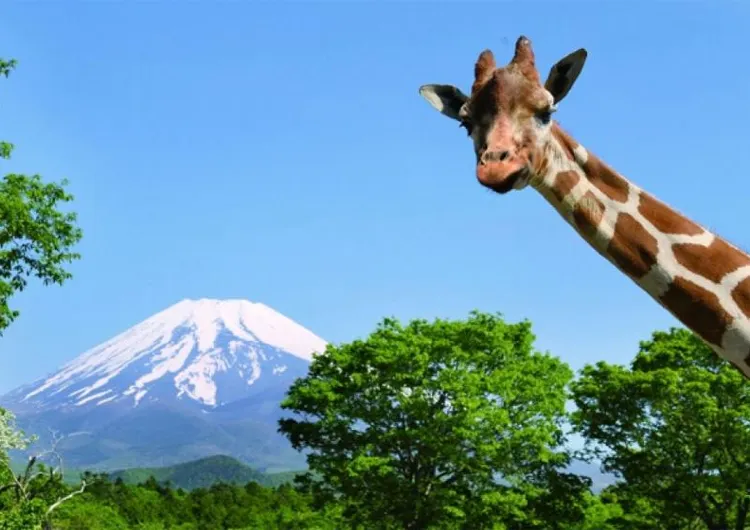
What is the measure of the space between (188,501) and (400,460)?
161ft

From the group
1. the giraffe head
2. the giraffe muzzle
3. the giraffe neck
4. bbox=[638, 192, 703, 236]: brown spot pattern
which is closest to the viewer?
the giraffe muzzle

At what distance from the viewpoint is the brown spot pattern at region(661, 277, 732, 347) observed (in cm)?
634

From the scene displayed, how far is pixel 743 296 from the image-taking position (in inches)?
251

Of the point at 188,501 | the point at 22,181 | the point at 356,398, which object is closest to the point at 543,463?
the point at 356,398

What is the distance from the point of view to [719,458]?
34.8 m

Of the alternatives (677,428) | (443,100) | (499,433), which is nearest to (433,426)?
(499,433)

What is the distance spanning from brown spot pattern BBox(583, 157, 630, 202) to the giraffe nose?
Answer: 1.08 m

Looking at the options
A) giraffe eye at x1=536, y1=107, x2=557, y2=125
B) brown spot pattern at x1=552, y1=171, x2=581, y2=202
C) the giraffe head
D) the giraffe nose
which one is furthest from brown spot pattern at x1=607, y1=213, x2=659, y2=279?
the giraffe nose

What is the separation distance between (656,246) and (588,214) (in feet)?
1.79

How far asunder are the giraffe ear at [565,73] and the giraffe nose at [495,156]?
2.74 feet

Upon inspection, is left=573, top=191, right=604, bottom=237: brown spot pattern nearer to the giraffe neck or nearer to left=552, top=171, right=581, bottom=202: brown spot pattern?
the giraffe neck

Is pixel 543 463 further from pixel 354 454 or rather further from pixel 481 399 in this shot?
pixel 354 454

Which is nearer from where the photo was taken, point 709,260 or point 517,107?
point 517,107

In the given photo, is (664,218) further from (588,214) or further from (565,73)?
(565,73)
